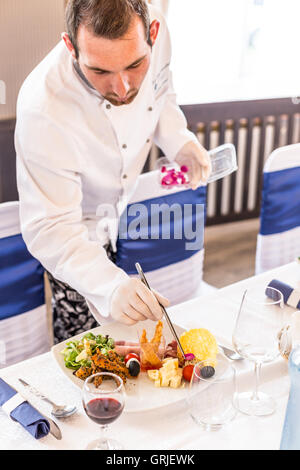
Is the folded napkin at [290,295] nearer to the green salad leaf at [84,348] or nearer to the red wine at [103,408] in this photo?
the green salad leaf at [84,348]

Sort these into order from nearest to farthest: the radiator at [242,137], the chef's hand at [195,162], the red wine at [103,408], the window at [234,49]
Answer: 1. the red wine at [103,408]
2. the chef's hand at [195,162]
3. the window at [234,49]
4. the radiator at [242,137]

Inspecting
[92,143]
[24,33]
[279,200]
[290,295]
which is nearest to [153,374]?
[290,295]

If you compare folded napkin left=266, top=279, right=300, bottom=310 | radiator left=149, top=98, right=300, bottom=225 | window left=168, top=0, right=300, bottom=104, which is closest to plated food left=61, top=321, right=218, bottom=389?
folded napkin left=266, top=279, right=300, bottom=310

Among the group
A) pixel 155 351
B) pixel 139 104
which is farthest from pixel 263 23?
pixel 155 351

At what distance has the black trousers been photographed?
6.72ft

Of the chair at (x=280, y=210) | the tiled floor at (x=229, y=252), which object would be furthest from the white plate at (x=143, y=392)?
the tiled floor at (x=229, y=252)

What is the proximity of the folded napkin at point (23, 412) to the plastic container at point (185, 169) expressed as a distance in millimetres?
994

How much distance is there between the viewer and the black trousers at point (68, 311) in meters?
2.05

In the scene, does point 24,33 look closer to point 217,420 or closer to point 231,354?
point 231,354

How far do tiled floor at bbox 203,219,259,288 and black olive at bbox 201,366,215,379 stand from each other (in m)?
2.28

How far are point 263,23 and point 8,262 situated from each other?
8.93ft

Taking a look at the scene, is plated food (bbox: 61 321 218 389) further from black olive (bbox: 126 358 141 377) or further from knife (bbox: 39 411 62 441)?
knife (bbox: 39 411 62 441)

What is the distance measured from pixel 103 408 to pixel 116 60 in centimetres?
80
